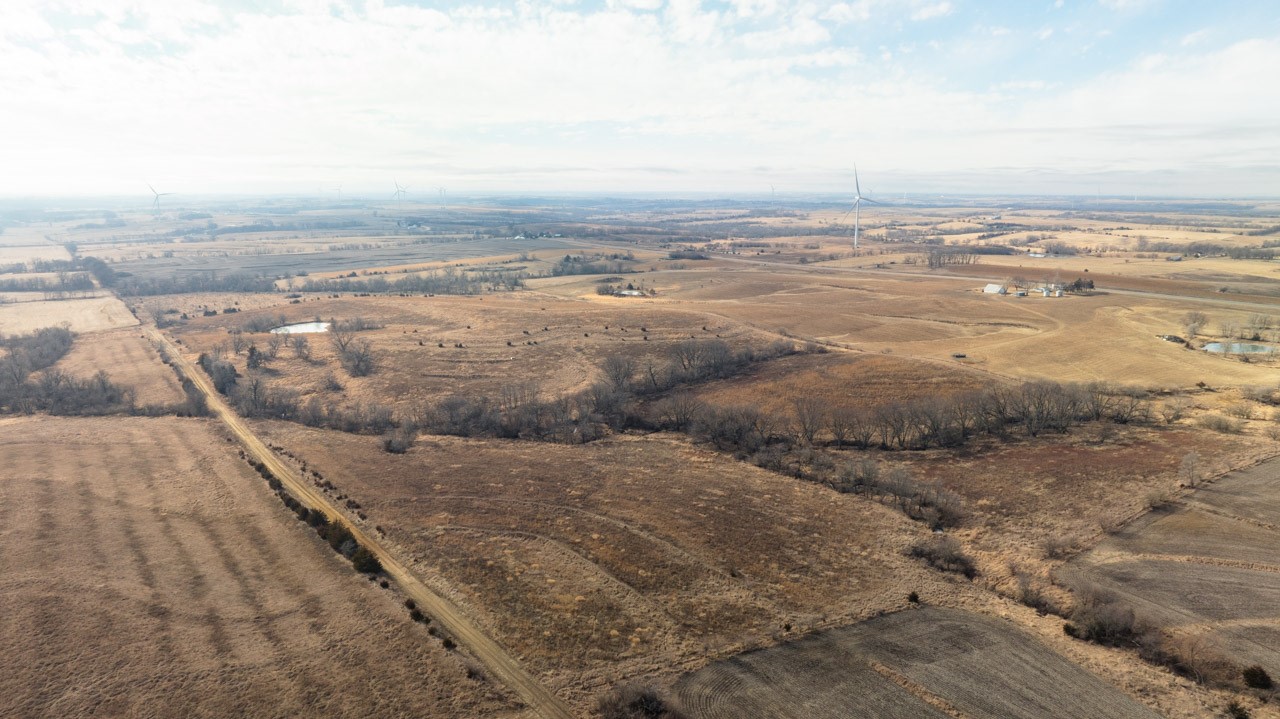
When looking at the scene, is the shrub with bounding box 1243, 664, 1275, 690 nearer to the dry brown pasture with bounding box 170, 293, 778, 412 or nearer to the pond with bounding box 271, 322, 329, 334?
the dry brown pasture with bounding box 170, 293, 778, 412

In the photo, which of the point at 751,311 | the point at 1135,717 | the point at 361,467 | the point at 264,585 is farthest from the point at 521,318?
the point at 1135,717

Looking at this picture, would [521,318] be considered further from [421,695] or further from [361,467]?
[421,695]

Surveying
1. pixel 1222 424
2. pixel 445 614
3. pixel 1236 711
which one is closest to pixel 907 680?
pixel 1236 711

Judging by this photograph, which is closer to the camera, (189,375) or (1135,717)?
(1135,717)

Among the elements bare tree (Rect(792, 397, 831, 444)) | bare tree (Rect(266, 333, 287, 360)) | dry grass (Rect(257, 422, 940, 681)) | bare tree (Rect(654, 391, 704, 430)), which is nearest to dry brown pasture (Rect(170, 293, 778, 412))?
bare tree (Rect(266, 333, 287, 360))

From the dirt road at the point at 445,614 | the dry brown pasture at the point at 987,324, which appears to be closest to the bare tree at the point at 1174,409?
the dry brown pasture at the point at 987,324

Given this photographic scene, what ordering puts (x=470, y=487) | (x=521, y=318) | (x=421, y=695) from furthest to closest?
(x=521, y=318)
(x=470, y=487)
(x=421, y=695)

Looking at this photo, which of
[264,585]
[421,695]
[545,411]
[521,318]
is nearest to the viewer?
[421,695]
